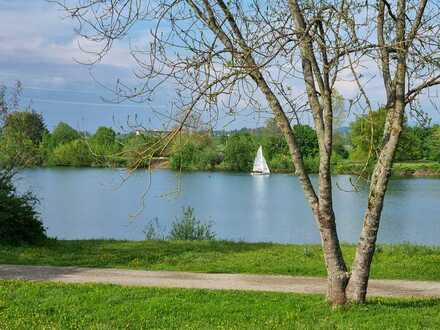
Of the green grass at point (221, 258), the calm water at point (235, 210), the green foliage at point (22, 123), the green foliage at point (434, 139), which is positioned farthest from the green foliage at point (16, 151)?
the green foliage at point (434, 139)

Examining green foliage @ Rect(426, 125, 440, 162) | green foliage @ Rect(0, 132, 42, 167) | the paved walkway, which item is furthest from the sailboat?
the paved walkway

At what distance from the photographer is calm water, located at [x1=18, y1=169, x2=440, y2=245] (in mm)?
22906

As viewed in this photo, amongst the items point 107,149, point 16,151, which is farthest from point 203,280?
point 16,151

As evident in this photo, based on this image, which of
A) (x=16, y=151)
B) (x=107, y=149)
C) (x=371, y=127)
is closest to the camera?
(x=371, y=127)

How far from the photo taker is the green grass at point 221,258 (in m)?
11.2

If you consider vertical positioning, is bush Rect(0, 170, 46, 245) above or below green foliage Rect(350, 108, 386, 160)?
below

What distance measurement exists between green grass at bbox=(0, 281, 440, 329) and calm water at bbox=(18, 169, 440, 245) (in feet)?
17.5

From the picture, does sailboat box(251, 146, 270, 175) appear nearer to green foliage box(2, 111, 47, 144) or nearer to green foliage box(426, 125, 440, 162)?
green foliage box(426, 125, 440, 162)

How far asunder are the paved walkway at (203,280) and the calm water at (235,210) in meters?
3.34

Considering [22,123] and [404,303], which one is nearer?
[404,303]

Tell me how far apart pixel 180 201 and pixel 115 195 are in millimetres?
5881

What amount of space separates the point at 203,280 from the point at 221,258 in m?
2.41

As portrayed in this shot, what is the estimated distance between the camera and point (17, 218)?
1441 cm

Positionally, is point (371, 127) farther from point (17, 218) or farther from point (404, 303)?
point (17, 218)
